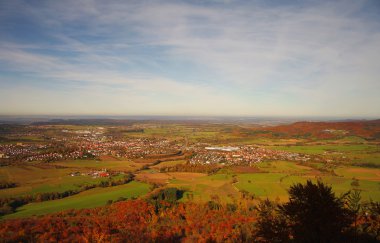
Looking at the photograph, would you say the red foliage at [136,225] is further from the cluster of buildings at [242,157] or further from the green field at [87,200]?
the cluster of buildings at [242,157]

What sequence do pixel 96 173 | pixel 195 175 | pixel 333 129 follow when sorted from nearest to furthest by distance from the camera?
1. pixel 96 173
2. pixel 195 175
3. pixel 333 129

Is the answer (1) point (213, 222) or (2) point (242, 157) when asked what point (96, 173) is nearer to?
(1) point (213, 222)

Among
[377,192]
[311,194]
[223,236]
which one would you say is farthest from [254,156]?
[311,194]

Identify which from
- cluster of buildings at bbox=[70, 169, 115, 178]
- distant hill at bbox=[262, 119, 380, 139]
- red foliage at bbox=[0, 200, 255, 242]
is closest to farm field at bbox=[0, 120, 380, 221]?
cluster of buildings at bbox=[70, 169, 115, 178]

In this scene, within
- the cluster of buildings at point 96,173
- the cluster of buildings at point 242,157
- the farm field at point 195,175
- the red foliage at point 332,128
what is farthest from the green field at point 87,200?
the red foliage at point 332,128


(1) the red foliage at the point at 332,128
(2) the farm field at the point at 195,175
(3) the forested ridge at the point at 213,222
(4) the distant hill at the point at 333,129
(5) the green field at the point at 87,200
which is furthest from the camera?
(1) the red foliage at the point at 332,128

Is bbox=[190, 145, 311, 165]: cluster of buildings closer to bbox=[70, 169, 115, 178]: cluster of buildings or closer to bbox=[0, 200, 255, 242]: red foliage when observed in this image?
bbox=[70, 169, 115, 178]: cluster of buildings

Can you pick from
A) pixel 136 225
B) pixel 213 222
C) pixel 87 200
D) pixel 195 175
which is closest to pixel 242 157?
pixel 195 175

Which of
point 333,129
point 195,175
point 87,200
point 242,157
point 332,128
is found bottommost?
point 195,175
